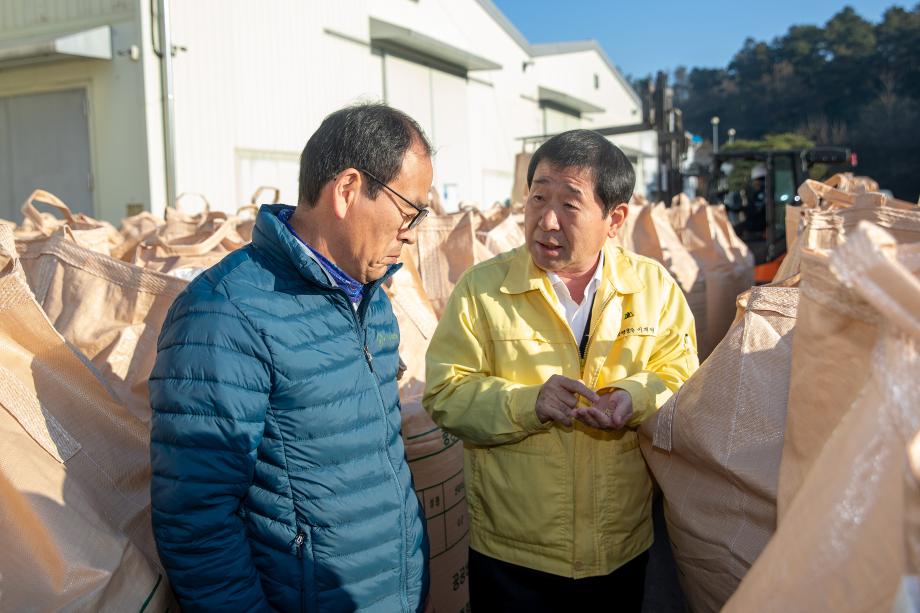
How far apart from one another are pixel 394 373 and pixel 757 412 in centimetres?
75

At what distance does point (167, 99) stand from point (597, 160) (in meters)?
7.54

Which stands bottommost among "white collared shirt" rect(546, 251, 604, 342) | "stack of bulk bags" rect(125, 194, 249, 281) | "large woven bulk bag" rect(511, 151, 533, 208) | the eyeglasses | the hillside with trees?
"white collared shirt" rect(546, 251, 604, 342)

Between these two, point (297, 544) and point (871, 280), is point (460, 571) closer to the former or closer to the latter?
point (297, 544)

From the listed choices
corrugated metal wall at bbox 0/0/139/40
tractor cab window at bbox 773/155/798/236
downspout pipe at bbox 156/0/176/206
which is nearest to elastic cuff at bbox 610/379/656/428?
tractor cab window at bbox 773/155/798/236

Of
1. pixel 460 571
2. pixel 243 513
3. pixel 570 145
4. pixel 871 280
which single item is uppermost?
pixel 570 145

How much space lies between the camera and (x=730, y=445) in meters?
1.56

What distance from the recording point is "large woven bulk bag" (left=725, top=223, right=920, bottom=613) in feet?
2.35

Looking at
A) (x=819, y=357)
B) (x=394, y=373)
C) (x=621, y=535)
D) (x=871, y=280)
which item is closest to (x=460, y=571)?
(x=621, y=535)

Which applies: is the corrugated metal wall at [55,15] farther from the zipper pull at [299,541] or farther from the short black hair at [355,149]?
the zipper pull at [299,541]

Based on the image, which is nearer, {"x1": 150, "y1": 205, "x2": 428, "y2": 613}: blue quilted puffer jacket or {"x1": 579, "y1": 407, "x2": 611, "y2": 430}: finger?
{"x1": 150, "y1": 205, "x2": 428, "y2": 613}: blue quilted puffer jacket

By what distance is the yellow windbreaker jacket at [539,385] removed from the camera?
1.81 meters

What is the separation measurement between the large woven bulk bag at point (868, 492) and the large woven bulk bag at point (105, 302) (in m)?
1.87

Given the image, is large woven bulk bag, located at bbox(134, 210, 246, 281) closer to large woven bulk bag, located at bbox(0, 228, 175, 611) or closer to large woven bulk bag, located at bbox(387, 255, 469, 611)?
large woven bulk bag, located at bbox(387, 255, 469, 611)

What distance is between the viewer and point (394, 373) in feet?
5.32
